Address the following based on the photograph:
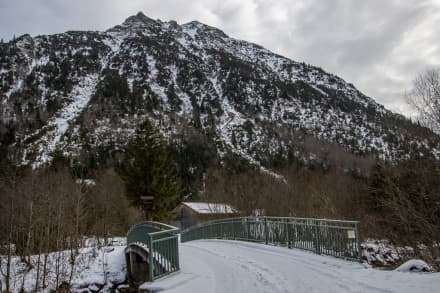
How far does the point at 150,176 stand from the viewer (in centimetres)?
3497

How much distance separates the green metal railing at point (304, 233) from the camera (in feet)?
29.9

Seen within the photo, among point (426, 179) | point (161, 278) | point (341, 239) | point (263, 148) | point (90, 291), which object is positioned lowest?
point (90, 291)

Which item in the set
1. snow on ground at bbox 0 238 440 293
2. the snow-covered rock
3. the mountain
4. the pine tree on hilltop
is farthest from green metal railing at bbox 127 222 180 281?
the mountain

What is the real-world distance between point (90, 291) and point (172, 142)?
10800 cm

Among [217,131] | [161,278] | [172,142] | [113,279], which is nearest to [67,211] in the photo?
[113,279]

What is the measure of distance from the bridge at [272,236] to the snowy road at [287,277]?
36cm

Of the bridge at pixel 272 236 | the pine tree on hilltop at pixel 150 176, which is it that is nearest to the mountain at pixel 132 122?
the pine tree on hilltop at pixel 150 176

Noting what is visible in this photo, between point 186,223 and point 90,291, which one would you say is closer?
point 90,291

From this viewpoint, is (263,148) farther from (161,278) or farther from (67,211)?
(161,278)

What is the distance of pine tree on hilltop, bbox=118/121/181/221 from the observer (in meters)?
33.5

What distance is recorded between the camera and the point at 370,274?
7355 millimetres

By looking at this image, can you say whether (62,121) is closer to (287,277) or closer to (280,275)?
(280,275)

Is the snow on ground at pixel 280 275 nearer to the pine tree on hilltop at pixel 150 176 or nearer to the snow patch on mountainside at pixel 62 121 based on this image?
the pine tree on hilltop at pixel 150 176

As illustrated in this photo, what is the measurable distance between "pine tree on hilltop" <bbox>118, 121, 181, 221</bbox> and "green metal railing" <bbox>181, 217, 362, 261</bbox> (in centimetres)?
1588
